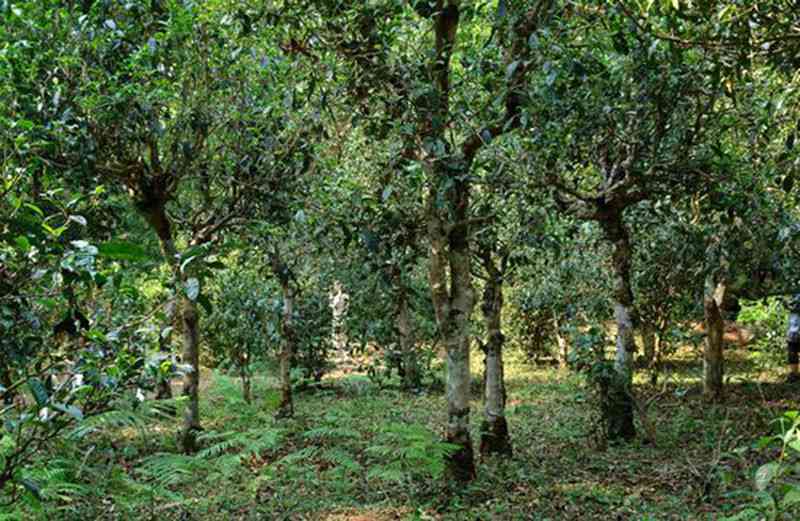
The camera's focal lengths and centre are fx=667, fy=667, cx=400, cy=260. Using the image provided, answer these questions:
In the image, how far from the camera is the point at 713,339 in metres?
11.6

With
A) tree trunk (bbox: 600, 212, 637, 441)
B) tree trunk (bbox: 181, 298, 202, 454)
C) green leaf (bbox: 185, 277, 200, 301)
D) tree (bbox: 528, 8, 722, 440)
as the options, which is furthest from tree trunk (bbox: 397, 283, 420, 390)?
green leaf (bbox: 185, 277, 200, 301)

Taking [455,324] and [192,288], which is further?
[455,324]

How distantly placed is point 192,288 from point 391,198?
11.3ft

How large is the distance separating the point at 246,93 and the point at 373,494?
4.27 meters

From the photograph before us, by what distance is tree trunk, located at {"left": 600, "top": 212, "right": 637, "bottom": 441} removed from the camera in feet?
27.3

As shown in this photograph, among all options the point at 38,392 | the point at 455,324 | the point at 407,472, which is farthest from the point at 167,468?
the point at 38,392

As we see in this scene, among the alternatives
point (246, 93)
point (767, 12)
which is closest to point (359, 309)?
point (246, 93)

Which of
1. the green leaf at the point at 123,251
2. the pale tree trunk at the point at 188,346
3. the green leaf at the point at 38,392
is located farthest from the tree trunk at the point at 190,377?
the green leaf at the point at 123,251

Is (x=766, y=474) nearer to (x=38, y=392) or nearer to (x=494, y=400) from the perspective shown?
(x=38, y=392)

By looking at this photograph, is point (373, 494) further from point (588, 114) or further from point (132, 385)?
point (588, 114)

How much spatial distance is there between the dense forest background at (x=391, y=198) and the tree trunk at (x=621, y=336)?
3 cm

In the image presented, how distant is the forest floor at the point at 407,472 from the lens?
5508mm

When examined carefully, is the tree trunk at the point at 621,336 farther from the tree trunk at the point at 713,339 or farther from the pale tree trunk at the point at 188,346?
the pale tree trunk at the point at 188,346

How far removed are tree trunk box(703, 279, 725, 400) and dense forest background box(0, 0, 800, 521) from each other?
4.24 feet
